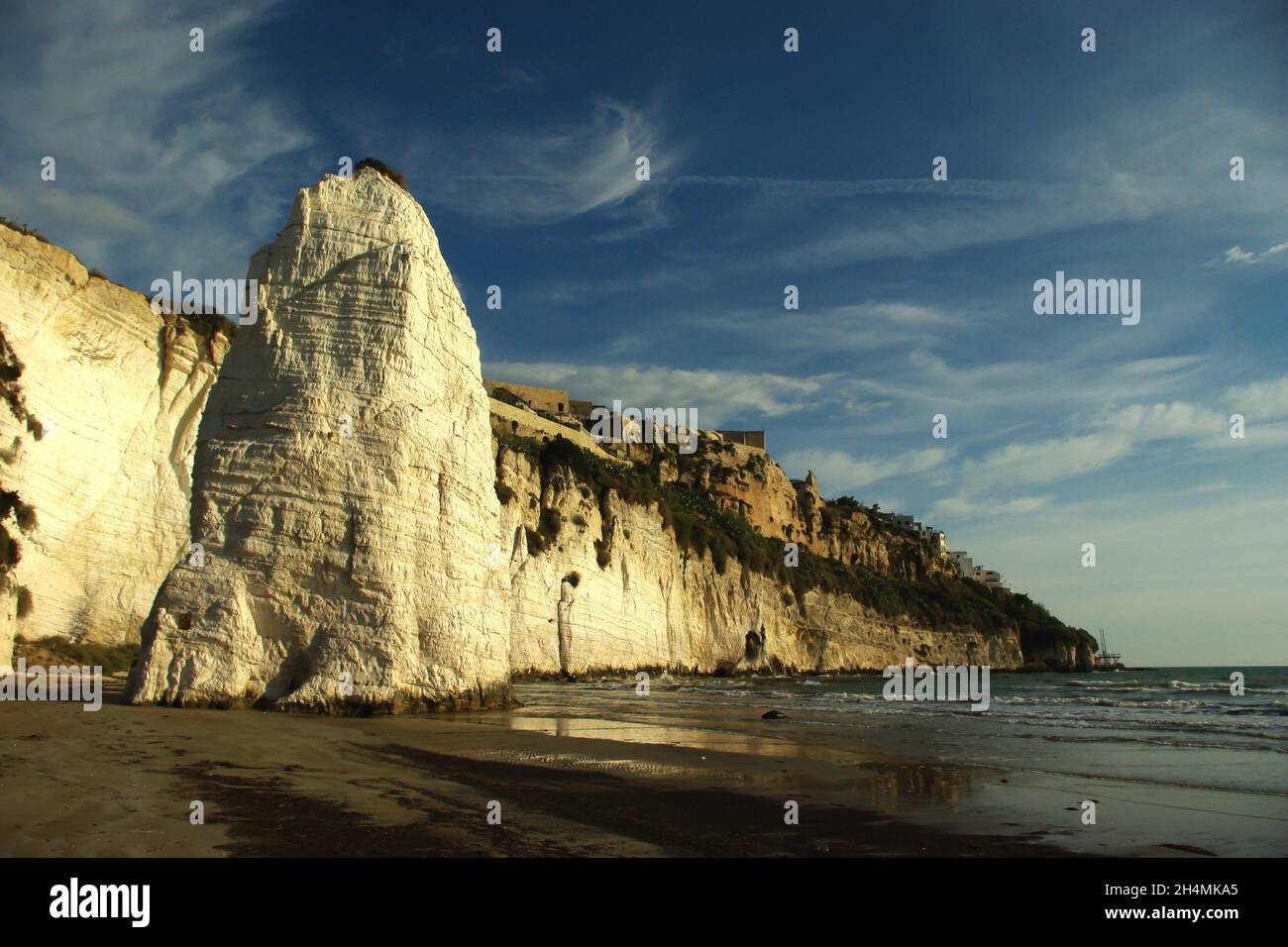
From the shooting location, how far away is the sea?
636 centimetres

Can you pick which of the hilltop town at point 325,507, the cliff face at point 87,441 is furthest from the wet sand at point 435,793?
the cliff face at point 87,441

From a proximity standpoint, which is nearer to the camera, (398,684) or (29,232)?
(398,684)

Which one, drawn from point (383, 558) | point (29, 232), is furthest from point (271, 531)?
point (29, 232)

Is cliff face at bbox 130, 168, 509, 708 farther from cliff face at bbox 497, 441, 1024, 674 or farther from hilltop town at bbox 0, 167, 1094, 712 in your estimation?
cliff face at bbox 497, 441, 1024, 674

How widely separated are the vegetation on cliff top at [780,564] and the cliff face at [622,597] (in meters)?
0.64

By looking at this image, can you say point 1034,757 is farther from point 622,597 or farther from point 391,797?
point 622,597

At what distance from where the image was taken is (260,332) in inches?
569

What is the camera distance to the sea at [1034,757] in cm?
636

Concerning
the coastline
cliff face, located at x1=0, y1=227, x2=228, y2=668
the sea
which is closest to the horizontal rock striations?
cliff face, located at x1=0, y1=227, x2=228, y2=668

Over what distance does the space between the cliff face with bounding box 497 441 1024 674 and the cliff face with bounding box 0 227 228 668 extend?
11.6m

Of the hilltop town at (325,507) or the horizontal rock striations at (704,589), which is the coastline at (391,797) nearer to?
the hilltop town at (325,507)

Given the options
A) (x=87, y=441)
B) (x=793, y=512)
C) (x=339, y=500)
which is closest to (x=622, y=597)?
(x=87, y=441)
